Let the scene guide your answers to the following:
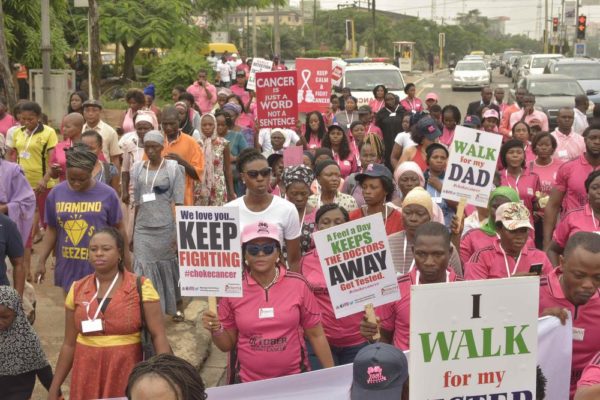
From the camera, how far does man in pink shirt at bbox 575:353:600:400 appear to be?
3574mm

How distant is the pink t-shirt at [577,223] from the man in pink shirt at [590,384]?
98.9 inches

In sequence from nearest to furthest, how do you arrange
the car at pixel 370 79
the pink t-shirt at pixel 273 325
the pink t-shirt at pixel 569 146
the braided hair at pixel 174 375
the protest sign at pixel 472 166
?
the braided hair at pixel 174 375, the pink t-shirt at pixel 273 325, the protest sign at pixel 472 166, the pink t-shirt at pixel 569 146, the car at pixel 370 79

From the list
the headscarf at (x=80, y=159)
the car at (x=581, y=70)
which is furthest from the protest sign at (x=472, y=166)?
the car at (x=581, y=70)

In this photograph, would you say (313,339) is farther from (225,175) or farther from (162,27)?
(162,27)

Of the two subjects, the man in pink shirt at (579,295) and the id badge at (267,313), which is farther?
the id badge at (267,313)

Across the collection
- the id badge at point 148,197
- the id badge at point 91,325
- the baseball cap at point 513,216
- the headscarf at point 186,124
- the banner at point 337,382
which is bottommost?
the banner at point 337,382

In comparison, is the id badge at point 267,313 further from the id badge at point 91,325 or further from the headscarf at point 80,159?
the headscarf at point 80,159

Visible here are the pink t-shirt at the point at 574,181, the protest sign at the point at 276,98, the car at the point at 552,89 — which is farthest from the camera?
the car at the point at 552,89

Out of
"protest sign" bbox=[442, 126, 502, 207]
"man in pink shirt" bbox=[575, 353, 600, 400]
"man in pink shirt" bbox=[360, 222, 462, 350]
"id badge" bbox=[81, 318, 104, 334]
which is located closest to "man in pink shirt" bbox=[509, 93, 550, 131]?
A: "protest sign" bbox=[442, 126, 502, 207]

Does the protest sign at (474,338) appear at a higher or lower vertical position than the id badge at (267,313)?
higher

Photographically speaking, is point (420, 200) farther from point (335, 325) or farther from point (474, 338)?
point (474, 338)

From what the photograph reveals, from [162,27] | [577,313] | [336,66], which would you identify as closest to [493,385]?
[577,313]

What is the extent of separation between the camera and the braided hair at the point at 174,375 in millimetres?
3506

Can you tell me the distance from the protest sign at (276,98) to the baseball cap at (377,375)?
25.2 feet
